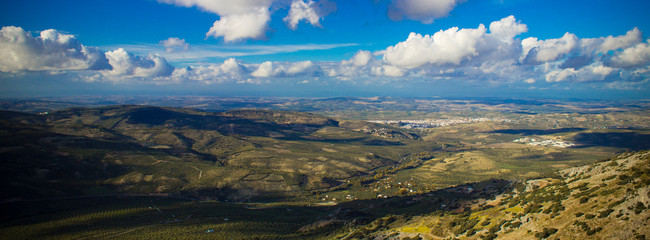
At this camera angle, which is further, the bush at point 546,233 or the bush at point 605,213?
the bush at point 546,233

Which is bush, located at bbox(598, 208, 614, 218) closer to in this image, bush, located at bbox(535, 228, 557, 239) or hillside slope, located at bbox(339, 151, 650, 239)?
hillside slope, located at bbox(339, 151, 650, 239)

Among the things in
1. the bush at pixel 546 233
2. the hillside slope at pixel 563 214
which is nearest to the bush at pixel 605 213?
the hillside slope at pixel 563 214

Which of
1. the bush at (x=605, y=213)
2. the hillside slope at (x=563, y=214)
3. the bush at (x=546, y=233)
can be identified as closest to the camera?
the hillside slope at (x=563, y=214)

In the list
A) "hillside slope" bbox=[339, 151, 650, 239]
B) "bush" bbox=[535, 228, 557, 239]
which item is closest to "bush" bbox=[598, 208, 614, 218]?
"hillside slope" bbox=[339, 151, 650, 239]

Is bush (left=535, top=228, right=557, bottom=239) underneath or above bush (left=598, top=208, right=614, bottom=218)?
underneath

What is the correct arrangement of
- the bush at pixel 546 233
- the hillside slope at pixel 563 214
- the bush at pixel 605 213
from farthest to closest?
1. the bush at pixel 546 233
2. the bush at pixel 605 213
3. the hillside slope at pixel 563 214

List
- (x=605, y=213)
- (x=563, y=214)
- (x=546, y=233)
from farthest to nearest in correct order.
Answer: (x=563, y=214), (x=546, y=233), (x=605, y=213)

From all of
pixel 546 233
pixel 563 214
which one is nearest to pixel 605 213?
pixel 563 214

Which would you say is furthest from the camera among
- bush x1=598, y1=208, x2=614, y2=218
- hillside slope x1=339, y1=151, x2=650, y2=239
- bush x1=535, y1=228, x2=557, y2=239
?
bush x1=535, y1=228, x2=557, y2=239

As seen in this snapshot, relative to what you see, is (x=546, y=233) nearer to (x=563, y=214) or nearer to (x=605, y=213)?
(x=563, y=214)

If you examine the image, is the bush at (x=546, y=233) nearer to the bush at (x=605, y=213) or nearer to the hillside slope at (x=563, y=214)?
the hillside slope at (x=563, y=214)

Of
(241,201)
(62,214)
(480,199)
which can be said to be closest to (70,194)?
(62,214)

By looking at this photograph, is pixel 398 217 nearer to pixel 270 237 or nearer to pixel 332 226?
pixel 332 226

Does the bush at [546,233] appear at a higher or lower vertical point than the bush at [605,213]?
lower
